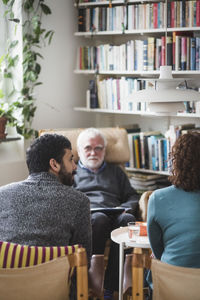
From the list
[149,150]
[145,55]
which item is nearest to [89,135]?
[149,150]

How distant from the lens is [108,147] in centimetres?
411

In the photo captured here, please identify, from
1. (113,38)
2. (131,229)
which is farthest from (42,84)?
(131,229)

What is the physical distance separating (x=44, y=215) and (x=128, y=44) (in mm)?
2465

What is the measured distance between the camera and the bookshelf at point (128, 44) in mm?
4027

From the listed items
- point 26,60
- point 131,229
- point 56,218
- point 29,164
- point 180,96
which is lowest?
point 131,229

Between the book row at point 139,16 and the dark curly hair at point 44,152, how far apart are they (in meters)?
1.72

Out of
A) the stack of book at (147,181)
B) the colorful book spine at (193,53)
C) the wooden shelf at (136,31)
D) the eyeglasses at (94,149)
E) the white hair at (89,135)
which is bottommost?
the stack of book at (147,181)

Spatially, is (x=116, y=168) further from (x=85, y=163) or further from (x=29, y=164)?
(x=29, y=164)

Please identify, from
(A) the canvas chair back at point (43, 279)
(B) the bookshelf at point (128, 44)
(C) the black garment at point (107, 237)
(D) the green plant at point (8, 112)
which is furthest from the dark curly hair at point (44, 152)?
(D) the green plant at point (8, 112)

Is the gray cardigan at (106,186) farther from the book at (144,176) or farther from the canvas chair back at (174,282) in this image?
Result: the canvas chair back at (174,282)

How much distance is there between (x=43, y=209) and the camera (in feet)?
7.39

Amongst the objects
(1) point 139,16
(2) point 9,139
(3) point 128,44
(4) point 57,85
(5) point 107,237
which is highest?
(1) point 139,16

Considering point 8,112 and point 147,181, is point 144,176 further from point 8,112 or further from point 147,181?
point 8,112

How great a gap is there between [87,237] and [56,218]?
0.17 m
